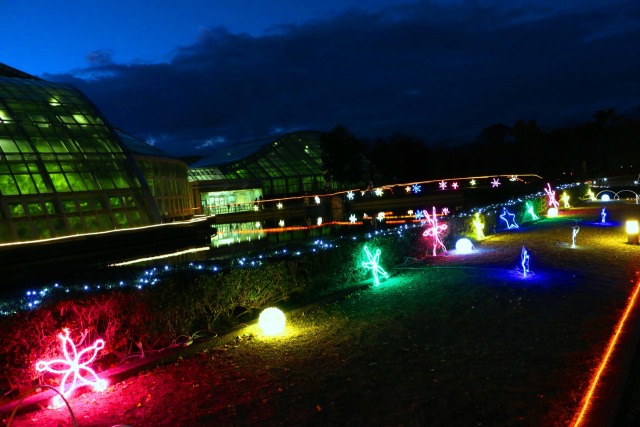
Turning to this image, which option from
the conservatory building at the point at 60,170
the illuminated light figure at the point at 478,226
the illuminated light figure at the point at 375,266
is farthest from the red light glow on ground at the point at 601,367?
the conservatory building at the point at 60,170

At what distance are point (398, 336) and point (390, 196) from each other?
4332cm

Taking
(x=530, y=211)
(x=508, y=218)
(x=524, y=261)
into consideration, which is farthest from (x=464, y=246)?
(x=530, y=211)

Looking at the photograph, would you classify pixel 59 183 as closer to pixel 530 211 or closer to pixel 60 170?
pixel 60 170

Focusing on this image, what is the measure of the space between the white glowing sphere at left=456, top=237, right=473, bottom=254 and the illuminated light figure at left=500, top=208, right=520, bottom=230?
574cm

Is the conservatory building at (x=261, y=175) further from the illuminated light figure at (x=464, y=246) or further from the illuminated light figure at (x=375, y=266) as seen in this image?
the illuminated light figure at (x=375, y=266)

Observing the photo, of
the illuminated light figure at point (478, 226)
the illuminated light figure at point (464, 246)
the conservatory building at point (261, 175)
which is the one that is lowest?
the illuminated light figure at point (464, 246)

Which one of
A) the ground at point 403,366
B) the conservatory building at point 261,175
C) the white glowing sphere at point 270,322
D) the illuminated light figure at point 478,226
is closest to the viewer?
the ground at point 403,366

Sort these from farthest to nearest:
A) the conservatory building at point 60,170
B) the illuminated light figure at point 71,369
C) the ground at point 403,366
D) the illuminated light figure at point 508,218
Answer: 1. the conservatory building at point 60,170
2. the illuminated light figure at point 508,218
3. the illuminated light figure at point 71,369
4. the ground at point 403,366

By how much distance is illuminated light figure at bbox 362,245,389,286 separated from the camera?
1160 centimetres

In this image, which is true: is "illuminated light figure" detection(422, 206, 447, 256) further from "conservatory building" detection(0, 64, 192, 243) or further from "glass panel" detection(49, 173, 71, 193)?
"glass panel" detection(49, 173, 71, 193)

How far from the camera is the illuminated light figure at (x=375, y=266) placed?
38.0 feet

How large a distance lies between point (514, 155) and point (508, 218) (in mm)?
53605

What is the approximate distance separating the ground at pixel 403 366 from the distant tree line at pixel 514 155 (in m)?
53.1

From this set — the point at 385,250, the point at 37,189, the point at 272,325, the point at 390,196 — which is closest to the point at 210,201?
the point at 390,196
